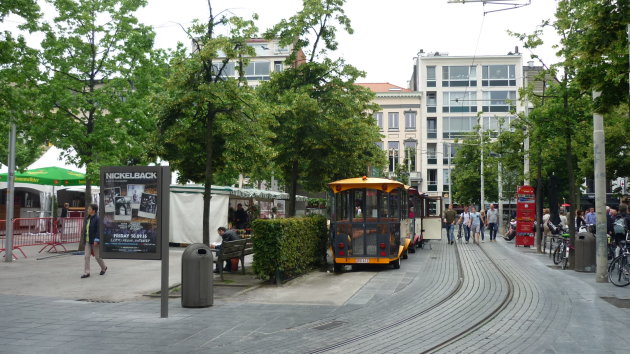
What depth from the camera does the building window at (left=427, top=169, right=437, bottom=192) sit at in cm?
7331

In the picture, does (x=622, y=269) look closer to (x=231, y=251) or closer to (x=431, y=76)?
(x=231, y=251)

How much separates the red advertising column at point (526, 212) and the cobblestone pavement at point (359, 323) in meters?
13.6

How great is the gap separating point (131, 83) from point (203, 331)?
15.2 m

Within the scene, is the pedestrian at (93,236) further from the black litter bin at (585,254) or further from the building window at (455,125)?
the building window at (455,125)

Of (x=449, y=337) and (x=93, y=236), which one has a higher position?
(x=93, y=236)

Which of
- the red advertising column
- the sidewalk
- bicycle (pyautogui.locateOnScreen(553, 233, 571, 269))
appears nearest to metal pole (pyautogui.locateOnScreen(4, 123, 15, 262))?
the sidewalk

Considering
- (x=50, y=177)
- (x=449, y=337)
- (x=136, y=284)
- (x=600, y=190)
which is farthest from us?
(x=50, y=177)

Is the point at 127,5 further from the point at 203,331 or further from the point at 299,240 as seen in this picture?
the point at 203,331

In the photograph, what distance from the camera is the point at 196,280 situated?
10492 millimetres

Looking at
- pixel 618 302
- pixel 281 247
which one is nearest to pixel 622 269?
pixel 618 302

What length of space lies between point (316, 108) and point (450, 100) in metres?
57.4

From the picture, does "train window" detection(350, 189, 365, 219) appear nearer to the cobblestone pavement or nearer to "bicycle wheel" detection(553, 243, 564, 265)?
the cobblestone pavement

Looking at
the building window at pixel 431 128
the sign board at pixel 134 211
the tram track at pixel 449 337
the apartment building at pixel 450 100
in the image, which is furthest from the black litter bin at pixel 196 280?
the building window at pixel 431 128

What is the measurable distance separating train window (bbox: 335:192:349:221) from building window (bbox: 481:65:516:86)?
60.2 meters
